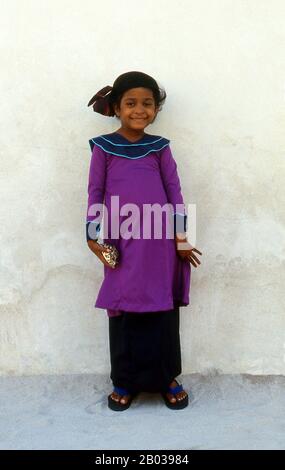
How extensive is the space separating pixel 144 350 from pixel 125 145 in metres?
0.88

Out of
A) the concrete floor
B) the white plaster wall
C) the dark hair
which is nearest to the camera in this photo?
the concrete floor

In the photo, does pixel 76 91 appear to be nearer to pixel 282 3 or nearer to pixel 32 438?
pixel 282 3

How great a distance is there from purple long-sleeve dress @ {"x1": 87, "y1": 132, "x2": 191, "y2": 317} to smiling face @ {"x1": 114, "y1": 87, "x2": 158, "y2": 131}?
88 millimetres

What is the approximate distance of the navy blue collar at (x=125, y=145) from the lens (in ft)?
7.24

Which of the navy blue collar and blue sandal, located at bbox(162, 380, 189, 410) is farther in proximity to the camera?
blue sandal, located at bbox(162, 380, 189, 410)

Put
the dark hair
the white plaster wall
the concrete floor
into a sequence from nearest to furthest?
the concrete floor → the dark hair → the white plaster wall

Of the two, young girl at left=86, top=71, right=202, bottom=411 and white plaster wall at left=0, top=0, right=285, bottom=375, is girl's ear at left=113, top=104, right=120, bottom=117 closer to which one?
young girl at left=86, top=71, right=202, bottom=411

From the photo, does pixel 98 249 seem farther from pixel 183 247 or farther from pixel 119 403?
pixel 119 403

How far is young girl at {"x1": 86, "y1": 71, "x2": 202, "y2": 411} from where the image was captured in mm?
2172

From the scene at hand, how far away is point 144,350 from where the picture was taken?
2.26 metres

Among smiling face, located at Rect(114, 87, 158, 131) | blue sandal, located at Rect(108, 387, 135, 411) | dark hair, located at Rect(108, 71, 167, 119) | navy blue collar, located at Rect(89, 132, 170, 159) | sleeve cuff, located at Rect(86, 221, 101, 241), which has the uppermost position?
dark hair, located at Rect(108, 71, 167, 119)
